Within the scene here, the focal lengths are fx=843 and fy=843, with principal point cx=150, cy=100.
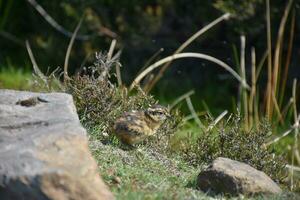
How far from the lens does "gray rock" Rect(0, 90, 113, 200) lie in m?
4.65

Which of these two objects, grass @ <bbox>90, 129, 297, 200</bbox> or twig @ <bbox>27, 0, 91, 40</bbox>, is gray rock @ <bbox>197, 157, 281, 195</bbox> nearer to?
grass @ <bbox>90, 129, 297, 200</bbox>

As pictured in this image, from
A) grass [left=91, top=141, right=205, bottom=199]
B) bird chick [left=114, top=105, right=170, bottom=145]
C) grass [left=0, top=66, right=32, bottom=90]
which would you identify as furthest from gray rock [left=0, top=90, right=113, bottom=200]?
grass [left=0, top=66, right=32, bottom=90]

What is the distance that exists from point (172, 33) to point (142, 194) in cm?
652

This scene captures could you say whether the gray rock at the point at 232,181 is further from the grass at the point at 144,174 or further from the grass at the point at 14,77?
the grass at the point at 14,77

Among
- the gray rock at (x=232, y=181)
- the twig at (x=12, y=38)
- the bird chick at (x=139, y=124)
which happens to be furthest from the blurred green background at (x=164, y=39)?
the gray rock at (x=232, y=181)

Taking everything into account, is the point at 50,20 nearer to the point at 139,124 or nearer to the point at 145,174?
the point at 139,124

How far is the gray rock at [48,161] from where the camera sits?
4.65 m

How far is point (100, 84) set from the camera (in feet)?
21.8

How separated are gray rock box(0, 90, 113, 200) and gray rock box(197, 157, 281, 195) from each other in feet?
3.23

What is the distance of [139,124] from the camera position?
19.9 feet

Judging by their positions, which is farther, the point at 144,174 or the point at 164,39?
the point at 164,39

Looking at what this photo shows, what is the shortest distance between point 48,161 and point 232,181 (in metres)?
1.39

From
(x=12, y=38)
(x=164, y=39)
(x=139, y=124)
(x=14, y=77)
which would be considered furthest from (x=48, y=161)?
(x=12, y=38)

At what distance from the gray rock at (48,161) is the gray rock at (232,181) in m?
0.98
